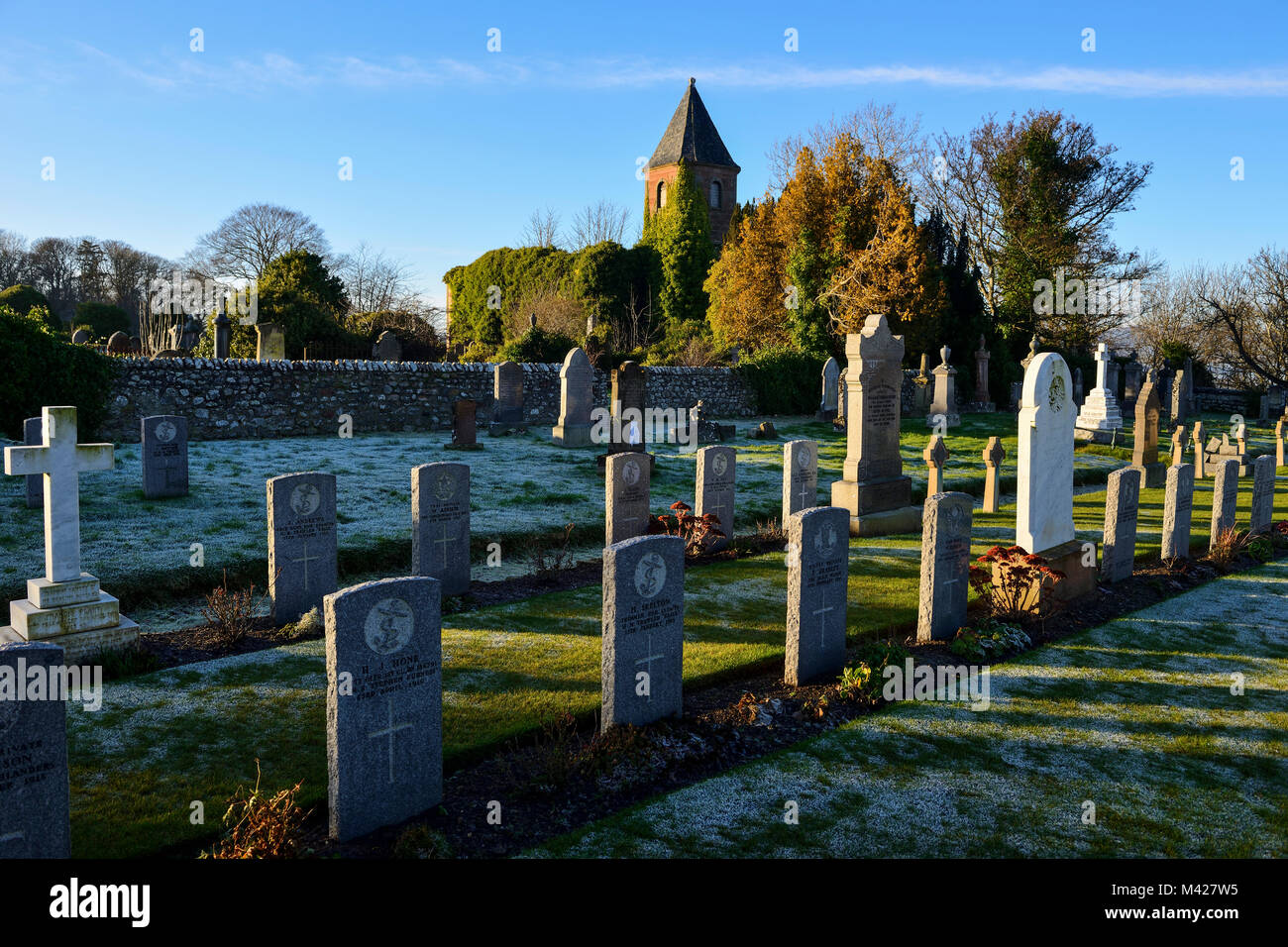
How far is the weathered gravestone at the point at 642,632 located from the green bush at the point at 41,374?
40.7 ft

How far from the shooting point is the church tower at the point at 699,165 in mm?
48594

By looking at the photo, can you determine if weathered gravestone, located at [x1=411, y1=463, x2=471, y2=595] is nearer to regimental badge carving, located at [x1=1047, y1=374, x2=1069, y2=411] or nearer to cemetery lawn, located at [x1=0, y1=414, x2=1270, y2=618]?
cemetery lawn, located at [x1=0, y1=414, x2=1270, y2=618]

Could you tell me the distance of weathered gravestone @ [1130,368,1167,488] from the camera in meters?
17.1

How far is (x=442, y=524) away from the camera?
346 inches

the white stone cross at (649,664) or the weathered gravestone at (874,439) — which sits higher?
the weathered gravestone at (874,439)

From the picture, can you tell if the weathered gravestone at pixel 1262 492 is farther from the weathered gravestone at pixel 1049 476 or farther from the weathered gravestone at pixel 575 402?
the weathered gravestone at pixel 575 402

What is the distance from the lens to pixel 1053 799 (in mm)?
4965

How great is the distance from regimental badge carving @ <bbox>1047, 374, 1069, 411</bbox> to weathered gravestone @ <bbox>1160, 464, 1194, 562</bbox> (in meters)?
2.81

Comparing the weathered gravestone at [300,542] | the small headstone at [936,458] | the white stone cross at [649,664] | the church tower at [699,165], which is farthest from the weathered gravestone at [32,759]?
the church tower at [699,165]

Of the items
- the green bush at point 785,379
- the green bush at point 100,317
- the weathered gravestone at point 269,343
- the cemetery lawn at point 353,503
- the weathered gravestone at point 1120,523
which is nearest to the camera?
the cemetery lawn at point 353,503

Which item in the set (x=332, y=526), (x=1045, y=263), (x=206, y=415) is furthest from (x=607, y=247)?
(x=332, y=526)

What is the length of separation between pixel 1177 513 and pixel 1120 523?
164 centimetres

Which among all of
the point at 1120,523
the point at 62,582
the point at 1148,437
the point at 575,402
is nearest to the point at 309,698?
the point at 62,582

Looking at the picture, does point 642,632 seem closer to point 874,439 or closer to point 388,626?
point 388,626
